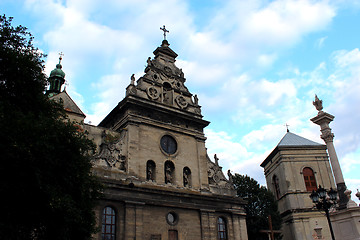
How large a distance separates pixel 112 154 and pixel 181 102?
801cm

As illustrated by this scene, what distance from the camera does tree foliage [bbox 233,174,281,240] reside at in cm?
2667

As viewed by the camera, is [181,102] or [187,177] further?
[181,102]

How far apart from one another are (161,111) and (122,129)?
11.9 ft

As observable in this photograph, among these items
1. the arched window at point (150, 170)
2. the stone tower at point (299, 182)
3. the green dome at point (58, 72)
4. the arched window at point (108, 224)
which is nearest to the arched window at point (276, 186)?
the stone tower at point (299, 182)

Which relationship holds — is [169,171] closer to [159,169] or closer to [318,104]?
[159,169]

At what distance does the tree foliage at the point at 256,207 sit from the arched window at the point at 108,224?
43.5 feet

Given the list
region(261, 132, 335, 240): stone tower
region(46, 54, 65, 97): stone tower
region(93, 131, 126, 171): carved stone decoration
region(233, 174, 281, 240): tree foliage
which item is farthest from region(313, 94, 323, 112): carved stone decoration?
region(46, 54, 65, 97): stone tower

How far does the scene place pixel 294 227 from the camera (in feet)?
91.6

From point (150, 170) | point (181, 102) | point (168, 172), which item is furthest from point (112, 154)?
point (181, 102)

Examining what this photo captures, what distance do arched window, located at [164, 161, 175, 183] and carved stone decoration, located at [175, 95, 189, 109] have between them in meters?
5.22

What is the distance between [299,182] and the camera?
2992 centimetres

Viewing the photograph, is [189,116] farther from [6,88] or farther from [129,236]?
[6,88]

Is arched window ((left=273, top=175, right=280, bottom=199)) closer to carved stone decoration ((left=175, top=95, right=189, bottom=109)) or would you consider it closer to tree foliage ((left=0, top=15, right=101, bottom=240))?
carved stone decoration ((left=175, top=95, right=189, bottom=109))

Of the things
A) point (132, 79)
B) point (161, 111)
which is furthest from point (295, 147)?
point (132, 79)
